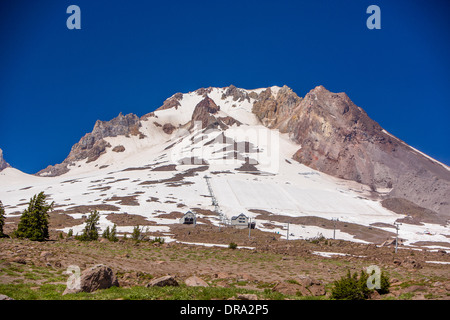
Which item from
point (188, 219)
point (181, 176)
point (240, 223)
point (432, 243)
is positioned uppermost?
point (181, 176)

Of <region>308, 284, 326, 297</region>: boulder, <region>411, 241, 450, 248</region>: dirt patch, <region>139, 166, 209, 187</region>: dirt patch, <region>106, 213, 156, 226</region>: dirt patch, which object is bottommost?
<region>411, 241, 450, 248</region>: dirt patch

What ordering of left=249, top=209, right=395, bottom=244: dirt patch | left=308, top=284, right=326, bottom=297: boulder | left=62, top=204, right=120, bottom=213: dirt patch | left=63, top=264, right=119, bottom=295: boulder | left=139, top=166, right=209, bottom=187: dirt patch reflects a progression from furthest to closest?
left=139, top=166, right=209, bottom=187: dirt patch, left=62, top=204, right=120, bottom=213: dirt patch, left=249, top=209, right=395, bottom=244: dirt patch, left=308, top=284, right=326, bottom=297: boulder, left=63, top=264, right=119, bottom=295: boulder

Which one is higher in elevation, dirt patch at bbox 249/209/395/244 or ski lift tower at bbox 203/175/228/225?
ski lift tower at bbox 203/175/228/225

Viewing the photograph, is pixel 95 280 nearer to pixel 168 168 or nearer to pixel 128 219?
pixel 128 219

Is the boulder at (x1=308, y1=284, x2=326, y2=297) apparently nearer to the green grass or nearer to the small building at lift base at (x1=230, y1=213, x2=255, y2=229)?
the green grass

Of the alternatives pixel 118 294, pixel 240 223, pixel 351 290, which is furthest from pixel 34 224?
pixel 240 223

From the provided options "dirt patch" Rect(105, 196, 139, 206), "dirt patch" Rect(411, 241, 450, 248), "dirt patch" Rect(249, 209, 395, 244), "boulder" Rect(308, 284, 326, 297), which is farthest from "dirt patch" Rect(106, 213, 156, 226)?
"dirt patch" Rect(411, 241, 450, 248)

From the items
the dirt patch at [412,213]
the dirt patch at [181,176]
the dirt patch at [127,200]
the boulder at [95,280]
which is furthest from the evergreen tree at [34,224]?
the dirt patch at [412,213]

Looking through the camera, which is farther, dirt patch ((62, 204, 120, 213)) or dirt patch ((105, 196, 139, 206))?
dirt patch ((105, 196, 139, 206))

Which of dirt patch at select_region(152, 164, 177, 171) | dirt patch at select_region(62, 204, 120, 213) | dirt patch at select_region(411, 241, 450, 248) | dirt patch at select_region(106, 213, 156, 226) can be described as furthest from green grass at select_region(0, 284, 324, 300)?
dirt patch at select_region(152, 164, 177, 171)

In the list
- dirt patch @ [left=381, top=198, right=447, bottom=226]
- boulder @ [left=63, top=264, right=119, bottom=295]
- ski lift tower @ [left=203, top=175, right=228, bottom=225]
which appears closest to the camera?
boulder @ [left=63, top=264, right=119, bottom=295]

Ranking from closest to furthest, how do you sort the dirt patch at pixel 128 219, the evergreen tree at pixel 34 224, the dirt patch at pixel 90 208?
the evergreen tree at pixel 34 224
the dirt patch at pixel 128 219
the dirt patch at pixel 90 208

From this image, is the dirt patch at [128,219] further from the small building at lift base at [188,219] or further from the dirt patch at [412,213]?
the dirt patch at [412,213]
